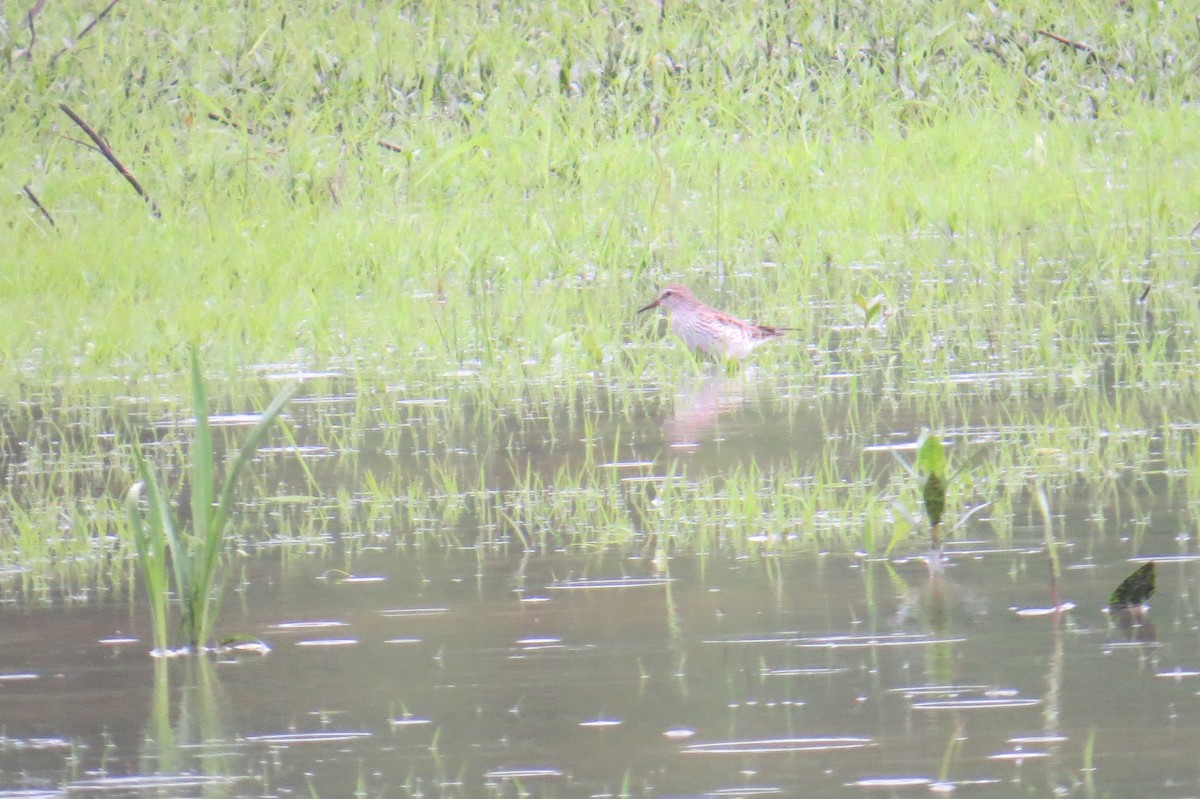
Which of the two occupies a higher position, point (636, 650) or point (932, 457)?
point (932, 457)

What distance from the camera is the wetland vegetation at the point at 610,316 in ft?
16.5

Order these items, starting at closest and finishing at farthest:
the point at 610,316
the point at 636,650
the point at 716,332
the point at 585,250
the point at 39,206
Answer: the point at 636,650 → the point at 716,332 → the point at 610,316 → the point at 585,250 → the point at 39,206

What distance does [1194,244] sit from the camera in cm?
995

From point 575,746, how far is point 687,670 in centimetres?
49

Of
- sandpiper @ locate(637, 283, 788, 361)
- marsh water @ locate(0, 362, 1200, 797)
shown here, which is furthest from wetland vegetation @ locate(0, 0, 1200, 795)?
sandpiper @ locate(637, 283, 788, 361)

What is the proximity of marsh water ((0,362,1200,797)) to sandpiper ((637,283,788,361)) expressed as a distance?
5.76ft

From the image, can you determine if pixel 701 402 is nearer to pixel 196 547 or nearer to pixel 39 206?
pixel 196 547

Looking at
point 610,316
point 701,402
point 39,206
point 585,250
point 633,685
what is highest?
point 39,206

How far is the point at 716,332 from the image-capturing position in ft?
27.2

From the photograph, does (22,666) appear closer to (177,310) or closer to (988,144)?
(177,310)

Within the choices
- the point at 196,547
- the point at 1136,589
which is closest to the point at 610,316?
the point at 196,547

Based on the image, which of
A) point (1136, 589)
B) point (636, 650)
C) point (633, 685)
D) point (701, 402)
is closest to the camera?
point (633, 685)

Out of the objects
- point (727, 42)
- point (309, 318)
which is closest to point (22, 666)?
point (309, 318)

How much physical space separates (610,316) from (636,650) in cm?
481
